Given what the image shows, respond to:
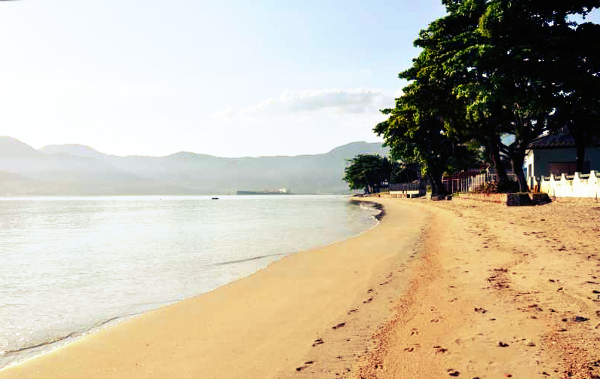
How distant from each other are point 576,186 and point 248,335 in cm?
2576

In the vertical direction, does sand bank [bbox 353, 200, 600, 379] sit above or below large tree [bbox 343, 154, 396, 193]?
below

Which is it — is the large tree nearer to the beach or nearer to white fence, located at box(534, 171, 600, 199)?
white fence, located at box(534, 171, 600, 199)

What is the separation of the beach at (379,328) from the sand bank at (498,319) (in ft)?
0.06

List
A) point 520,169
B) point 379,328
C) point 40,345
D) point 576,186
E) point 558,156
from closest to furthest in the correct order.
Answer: point 379,328 < point 40,345 < point 576,186 < point 520,169 < point 558,156

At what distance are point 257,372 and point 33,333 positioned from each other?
5.10 metres

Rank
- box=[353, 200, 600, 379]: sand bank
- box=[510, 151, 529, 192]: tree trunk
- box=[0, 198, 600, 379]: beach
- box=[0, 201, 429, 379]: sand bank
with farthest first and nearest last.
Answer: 1. box=[510, 151, 529, 192]: tree trunk
2. box=[0, 201, 429, 379]: sand bank
3. box=[0, 198, 600, 379]: beach
4. box=[353, 200, 600, 379]: sand bank

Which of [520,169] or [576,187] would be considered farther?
[520,169]

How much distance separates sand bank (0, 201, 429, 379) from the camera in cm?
507

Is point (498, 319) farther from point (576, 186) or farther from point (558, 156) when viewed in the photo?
point (558, 156)

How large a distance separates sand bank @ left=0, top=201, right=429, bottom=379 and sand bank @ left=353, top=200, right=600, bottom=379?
0.46 m

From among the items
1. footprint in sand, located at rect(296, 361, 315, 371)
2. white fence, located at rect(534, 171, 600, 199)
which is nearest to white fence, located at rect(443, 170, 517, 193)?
white fence, located at rect(534, 171, 600, 199)

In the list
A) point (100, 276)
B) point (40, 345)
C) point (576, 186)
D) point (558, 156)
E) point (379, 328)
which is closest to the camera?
Result: point (379, 328)

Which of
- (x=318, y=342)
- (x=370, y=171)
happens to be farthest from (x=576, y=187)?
(x=370, y=171)

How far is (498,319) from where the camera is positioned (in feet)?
19.1
